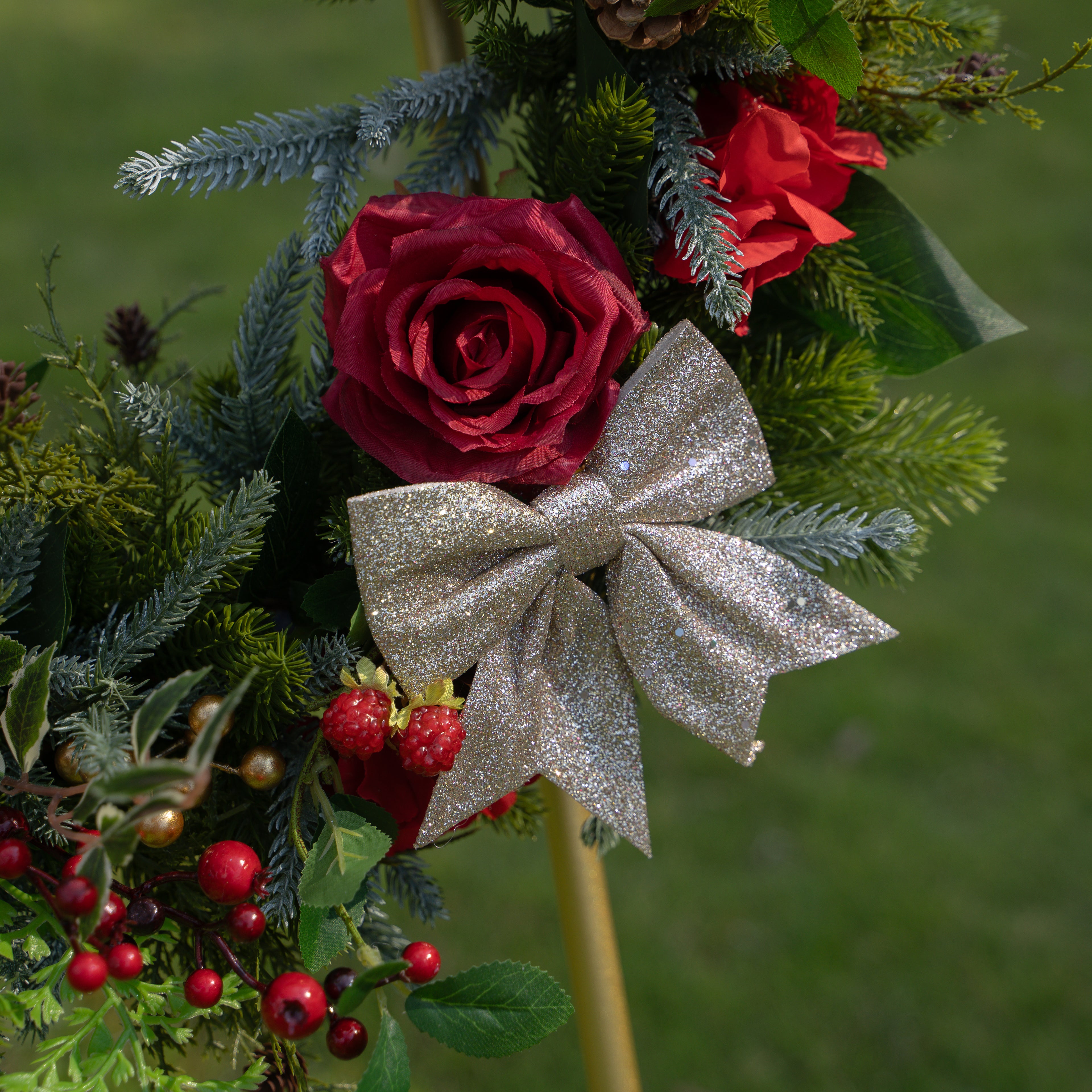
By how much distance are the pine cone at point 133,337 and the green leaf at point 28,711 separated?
1.14 ft

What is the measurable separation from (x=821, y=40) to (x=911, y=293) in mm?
224

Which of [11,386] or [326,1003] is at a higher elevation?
[11,386]

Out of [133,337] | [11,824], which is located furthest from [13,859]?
[133,337]

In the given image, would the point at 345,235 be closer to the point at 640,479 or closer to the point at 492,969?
the point at 640,479

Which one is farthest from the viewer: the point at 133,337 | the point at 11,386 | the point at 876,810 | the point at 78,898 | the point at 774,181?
the point at 876,810

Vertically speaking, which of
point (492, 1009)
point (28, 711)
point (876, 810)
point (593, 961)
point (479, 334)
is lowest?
point (876, 810)

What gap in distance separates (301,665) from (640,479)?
0.22 m

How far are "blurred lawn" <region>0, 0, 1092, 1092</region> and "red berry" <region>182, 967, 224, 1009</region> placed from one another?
39 centimetres

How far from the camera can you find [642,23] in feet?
1.93

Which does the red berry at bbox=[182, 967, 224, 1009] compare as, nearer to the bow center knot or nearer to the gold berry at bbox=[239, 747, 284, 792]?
the gold berry at bbox=[239, 747, 284, 792]

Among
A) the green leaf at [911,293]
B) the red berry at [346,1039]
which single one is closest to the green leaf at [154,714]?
Result: the red berry at [346,1039]

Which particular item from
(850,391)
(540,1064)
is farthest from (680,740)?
(850,391)

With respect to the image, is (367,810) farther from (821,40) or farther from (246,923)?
(821,40)

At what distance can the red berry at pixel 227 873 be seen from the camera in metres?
0.51
